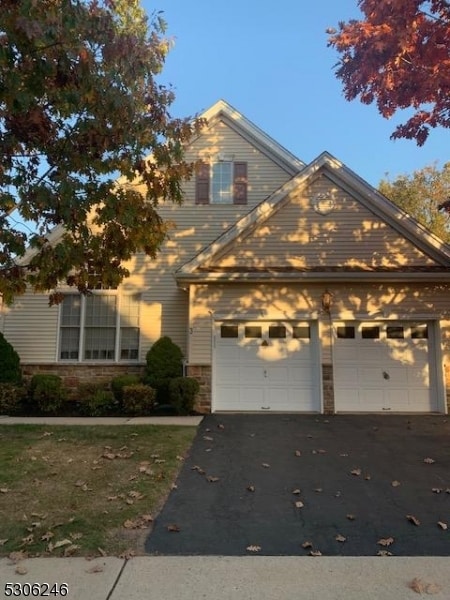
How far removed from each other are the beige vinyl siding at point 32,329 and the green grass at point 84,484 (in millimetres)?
4389

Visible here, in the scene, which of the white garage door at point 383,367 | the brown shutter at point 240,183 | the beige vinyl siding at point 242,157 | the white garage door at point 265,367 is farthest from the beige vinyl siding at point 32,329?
the white garage door at point 383,367

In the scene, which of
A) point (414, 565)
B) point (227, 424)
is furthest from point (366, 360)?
point (414, 565)

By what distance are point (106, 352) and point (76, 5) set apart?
10.4 m

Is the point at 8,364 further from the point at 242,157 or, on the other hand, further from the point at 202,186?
the point at 242,157

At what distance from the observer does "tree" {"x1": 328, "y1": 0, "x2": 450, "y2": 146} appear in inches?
309

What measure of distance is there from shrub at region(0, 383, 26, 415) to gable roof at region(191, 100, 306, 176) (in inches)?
374

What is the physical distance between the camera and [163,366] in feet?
44.1

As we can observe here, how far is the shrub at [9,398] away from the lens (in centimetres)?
1252

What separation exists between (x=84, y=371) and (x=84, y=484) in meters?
8.03

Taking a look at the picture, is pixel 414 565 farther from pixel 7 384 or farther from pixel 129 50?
pixel 7 384

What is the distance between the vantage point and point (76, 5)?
547cm

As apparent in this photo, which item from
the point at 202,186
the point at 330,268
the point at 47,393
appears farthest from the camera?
the point at 202,186

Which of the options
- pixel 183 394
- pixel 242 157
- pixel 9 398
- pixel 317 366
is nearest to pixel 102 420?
pixel 183 394

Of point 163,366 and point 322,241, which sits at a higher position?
point 322,241
